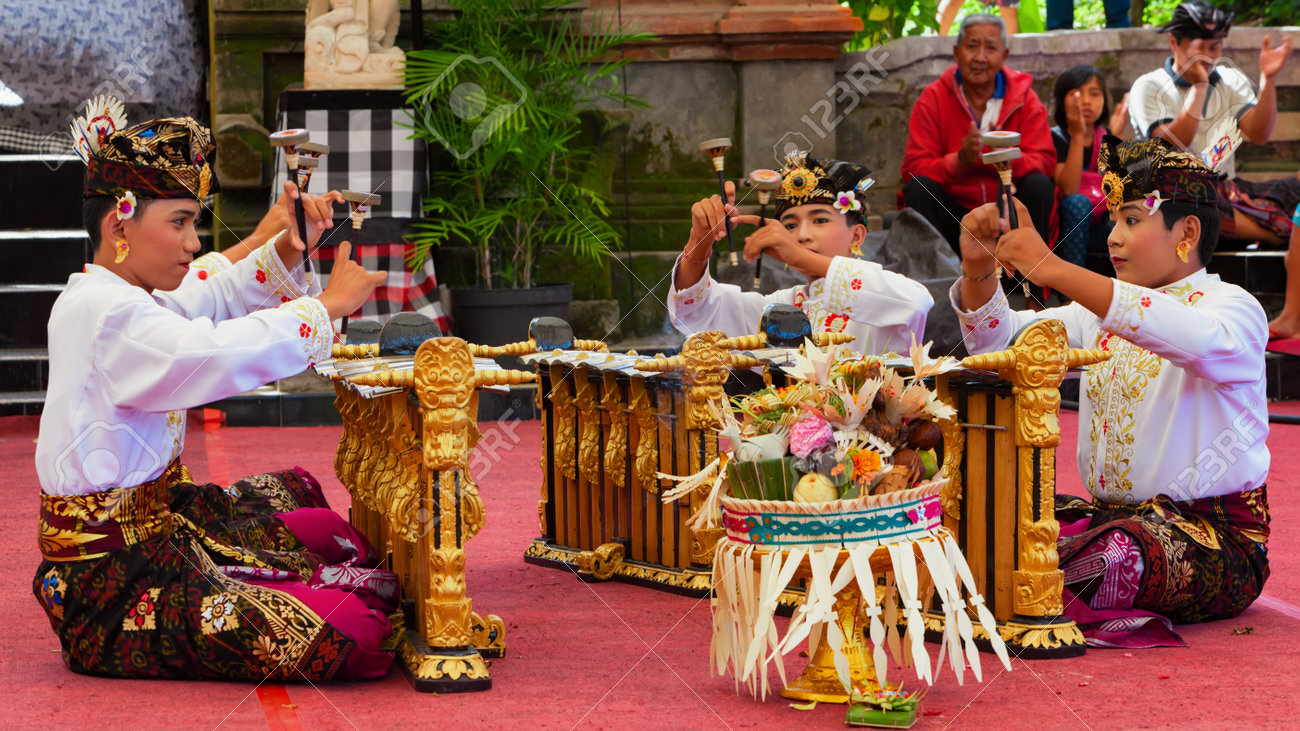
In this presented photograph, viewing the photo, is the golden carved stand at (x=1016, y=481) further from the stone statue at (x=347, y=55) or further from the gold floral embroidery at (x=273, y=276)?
the stone statue at (x=347, y=55)

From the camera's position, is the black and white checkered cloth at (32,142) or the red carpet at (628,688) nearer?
the red carpet at (628,688)

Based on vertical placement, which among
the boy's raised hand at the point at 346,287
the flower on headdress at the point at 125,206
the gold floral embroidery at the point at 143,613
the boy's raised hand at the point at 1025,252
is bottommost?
the gold floral embroidery at the point at 143,613

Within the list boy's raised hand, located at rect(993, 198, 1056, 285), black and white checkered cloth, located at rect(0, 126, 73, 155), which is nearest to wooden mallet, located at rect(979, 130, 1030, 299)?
boy's raised hand, located at rect(993, 198, 1056, 285)

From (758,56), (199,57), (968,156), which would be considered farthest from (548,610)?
(199,57)

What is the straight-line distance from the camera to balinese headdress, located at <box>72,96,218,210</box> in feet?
9.85

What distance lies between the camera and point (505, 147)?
6.81 metres

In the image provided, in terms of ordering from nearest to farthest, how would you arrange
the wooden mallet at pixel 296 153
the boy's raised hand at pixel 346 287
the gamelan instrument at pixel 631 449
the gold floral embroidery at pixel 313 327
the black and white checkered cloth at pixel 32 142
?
1. the gold floral embroidery at pixel 313 327
2. the boy's raised hand at pixel 346 287
3. the wooden mallet at pixel 296 153
4. the gamelan instrument at pixel 631 449
5. the black and white checkered cloth at pixel 32 142

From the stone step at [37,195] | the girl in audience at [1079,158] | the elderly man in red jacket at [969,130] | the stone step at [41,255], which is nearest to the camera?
the elderly man in red jacket at [969,130]

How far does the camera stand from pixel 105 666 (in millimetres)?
2998

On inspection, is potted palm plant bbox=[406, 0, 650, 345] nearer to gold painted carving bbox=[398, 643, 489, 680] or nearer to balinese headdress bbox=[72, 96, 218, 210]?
balinese headdress bbox=[72, 96, 218, 210]

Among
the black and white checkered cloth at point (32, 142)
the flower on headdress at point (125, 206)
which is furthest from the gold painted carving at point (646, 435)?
the black and white checkered cloth at point (32, 142)

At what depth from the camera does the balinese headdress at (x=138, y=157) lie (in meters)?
3.00

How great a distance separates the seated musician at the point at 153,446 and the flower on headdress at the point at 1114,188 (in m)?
1.81

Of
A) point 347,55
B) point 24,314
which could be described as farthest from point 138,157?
point 24,314
